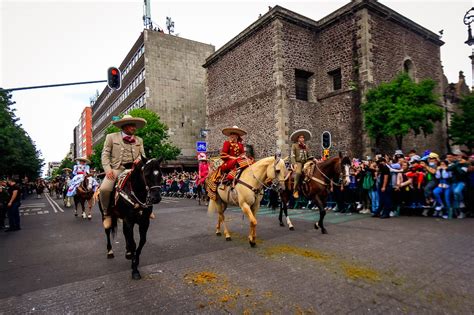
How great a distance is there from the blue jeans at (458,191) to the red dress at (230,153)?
7.40 metres

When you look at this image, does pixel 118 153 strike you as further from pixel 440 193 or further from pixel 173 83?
pixel 173 83

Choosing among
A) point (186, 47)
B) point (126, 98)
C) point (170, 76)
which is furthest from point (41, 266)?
point (126, 98)

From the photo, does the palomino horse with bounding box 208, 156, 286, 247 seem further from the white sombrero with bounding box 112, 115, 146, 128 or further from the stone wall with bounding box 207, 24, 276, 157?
the stone wall with bounding box 207, 24, 276, 157

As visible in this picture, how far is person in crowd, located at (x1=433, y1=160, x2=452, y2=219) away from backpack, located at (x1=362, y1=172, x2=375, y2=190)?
202 centimetres

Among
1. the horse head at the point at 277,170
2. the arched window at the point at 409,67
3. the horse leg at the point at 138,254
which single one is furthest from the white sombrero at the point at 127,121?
the arched window at the point at 409,67

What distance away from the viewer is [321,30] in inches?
976

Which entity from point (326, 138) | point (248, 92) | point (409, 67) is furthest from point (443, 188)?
point (409, 67)

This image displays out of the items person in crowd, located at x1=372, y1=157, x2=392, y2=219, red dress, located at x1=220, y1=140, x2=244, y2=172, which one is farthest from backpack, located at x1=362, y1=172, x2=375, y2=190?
red dress, located at x1=220, y1=140, x2=244, y2=172

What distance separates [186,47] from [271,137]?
91.4 ft

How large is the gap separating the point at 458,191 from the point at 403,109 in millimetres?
10055

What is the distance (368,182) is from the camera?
436 inches

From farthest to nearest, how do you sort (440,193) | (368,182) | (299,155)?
(368,182)
(440,193)
(299,155)

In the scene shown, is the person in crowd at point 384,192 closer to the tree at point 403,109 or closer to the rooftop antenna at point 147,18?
the tree at point 403,109

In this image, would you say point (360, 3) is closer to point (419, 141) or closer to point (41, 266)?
point (419, 141)
